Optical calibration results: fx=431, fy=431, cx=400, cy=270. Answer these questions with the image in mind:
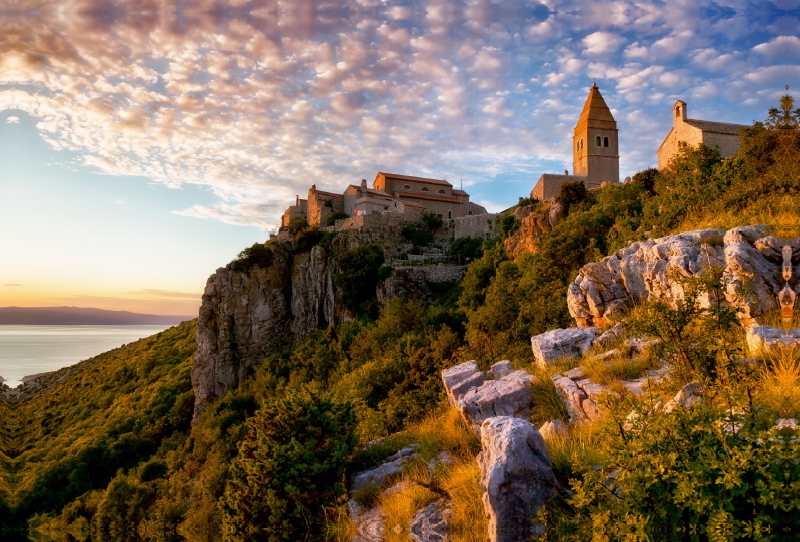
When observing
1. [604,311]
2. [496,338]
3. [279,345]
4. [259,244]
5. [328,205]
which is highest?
[328,205]

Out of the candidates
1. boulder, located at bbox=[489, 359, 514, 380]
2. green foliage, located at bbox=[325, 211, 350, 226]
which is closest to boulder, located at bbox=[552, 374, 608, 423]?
boulder, located at bbox=[489, 359, 514, 380]

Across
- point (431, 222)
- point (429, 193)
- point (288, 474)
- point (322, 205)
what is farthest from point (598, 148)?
point (288, 474)

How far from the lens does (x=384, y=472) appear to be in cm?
584

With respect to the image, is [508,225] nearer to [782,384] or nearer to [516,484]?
[782,384]

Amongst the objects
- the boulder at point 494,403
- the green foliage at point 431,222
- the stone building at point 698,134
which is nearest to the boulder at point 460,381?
the boulder at point 494,403

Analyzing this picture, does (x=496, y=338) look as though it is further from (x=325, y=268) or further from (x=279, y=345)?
(x=279, y=345)

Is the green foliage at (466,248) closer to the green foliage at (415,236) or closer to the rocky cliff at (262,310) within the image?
the green foliage at (415,236)

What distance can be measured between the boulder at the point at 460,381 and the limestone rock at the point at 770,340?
4.08 meters

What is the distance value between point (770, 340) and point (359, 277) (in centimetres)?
2798

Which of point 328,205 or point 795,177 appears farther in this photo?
point 328,205

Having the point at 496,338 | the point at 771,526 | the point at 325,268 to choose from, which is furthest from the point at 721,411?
the point at 325,268

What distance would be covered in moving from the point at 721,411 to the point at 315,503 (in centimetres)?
460

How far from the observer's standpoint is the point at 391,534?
4.66m

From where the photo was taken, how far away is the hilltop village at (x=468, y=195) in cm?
2725
